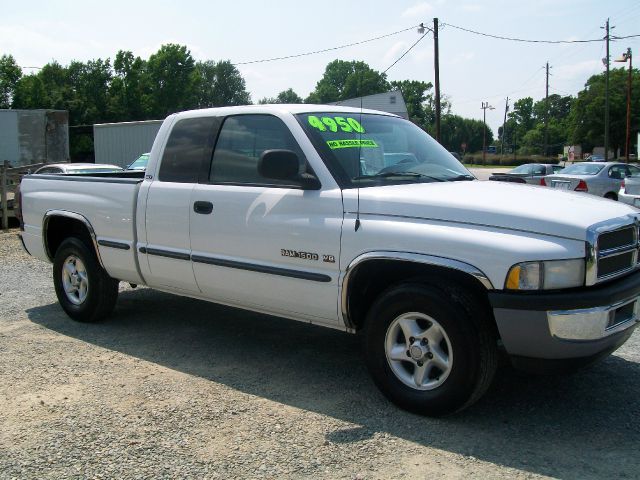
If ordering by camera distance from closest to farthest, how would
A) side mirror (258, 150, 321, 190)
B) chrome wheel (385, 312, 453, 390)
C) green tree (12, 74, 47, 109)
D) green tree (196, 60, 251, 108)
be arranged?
chrome wheel (385, 312, 453, 390) → side mirror (258, 150, 321, 190) → green tree (12, 74, 47, 109) → green tree (196, 60, 251, 108)

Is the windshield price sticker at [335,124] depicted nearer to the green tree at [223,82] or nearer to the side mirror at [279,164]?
the side mirror at [279,164]

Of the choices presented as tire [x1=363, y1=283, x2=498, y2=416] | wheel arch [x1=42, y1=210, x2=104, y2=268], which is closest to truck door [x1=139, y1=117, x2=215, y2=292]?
wheel arch [x1=42, y1=210, x2=104, y2=268]

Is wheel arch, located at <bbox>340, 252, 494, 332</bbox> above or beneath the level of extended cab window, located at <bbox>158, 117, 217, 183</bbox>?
beneath

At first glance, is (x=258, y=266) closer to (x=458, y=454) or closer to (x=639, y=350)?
(x=458, y=454)

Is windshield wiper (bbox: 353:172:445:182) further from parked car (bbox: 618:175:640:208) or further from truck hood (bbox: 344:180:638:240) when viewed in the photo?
parked car (bbox: 618:175:640:208)

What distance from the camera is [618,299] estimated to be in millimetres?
3443

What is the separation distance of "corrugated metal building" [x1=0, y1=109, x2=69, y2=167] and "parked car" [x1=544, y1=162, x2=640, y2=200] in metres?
22.6

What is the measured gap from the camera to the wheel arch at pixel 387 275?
3521mm

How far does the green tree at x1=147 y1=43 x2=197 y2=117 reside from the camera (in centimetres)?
7250

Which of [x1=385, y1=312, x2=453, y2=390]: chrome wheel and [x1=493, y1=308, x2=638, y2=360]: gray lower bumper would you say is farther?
[x1=385, y1=312, x2=453, y2=390]: chrome wheel

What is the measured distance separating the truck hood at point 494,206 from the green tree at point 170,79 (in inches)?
2777

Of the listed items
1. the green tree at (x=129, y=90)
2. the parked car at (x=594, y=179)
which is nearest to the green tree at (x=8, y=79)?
the green tree at (x=129, y=90)

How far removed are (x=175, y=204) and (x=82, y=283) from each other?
1668 millimetres

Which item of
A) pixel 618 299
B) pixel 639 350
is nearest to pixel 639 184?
pixel 639 350
